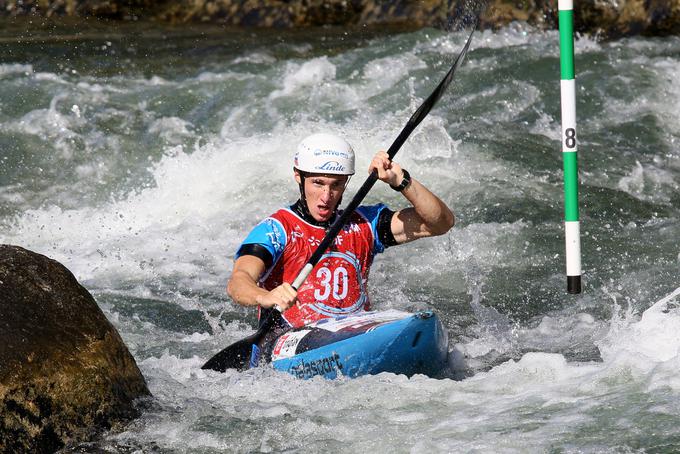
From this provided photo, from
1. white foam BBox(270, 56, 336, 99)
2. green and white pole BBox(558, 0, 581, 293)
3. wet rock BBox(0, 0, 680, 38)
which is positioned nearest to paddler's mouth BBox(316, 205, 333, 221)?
green and white pole BBox(558, 0, 581, 293)

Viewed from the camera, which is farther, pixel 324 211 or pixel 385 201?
pixel 385 201

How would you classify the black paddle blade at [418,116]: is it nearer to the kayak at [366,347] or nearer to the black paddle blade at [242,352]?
the kayak at [366,347]

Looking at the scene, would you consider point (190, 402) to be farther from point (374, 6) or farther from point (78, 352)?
point (374, 6)

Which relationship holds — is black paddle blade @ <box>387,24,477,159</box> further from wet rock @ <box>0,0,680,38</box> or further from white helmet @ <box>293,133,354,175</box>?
wet rock @ <box>0,0,680,38</box>

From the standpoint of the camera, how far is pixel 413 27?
12617mm

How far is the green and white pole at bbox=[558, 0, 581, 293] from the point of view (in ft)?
16.5

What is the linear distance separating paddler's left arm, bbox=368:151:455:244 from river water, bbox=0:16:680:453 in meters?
0.67

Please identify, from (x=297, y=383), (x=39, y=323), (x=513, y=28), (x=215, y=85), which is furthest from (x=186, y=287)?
(x=513, y=28)

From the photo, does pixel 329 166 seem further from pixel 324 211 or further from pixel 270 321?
pixel 270 321

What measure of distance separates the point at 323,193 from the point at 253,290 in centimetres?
62

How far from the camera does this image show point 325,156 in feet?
16.7

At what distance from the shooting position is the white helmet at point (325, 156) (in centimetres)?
510

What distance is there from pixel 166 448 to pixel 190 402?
0.50 meters

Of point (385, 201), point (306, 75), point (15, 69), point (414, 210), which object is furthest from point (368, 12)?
point (414, 210)
